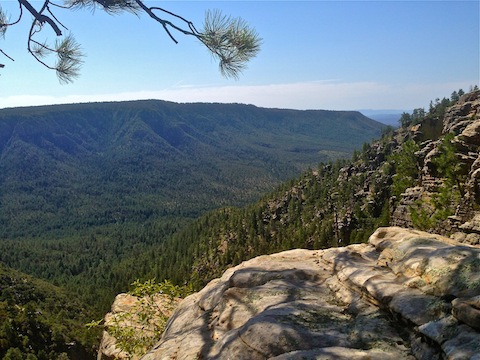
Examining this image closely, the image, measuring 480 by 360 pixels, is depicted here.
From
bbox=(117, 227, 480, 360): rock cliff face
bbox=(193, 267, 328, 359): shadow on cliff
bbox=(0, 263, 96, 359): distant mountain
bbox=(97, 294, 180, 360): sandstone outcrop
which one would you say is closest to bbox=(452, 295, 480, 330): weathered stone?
bbox=(117, 227, 480, 360): rock cliff face

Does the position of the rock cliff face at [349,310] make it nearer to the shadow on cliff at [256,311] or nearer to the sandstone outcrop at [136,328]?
the shadow on cliff at [256,311]

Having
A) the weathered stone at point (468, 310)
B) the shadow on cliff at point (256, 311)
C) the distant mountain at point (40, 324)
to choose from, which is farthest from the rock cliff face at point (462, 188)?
the distant mountain at point (40, 324)

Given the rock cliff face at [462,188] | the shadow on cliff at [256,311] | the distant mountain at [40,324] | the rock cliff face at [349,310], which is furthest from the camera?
the distant mountain at [40,324]

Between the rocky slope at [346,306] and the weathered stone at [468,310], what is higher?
the weathered stone at [468,310]

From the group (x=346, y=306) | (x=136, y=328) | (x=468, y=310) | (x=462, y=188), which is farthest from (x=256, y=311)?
(x=462, y=188)

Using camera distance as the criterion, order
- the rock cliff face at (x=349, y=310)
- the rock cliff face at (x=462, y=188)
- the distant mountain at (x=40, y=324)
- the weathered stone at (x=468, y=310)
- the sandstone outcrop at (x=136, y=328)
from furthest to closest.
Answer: the distant mountain at (x=40, y=324) < the rock cliff face at (x=462, y=188) < the sandstone outcrop at (x=136, y=328) < the rock cliff face at (x=349, y=310) < the weathered stone at (x=468, y=310)

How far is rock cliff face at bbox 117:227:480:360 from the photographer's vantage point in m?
5.00

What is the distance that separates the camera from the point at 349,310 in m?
6.46

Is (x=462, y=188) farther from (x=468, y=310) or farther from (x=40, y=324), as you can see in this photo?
(x=40, y=324)

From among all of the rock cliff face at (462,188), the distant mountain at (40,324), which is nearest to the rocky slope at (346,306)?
the rock cliff face at (462,188)

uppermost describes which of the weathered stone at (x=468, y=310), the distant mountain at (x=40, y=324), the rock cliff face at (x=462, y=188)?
the weathered stone at (x=468, y=310)

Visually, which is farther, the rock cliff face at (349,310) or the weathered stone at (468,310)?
the rock cliff face at (349,310)

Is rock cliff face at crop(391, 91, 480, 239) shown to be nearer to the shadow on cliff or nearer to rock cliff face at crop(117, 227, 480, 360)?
rock cliff face at crop(117, 227, 480, 360)

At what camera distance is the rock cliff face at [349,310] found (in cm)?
500
